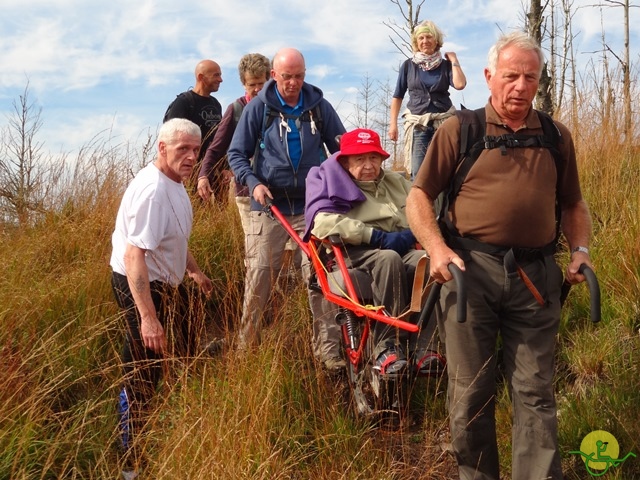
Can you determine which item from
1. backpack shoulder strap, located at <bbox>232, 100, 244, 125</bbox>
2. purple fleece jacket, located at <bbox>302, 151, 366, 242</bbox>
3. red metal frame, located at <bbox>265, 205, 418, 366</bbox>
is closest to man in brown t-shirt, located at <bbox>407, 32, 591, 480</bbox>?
red metal frame, located at <bbox>265, 205, 418, 366</bbox>

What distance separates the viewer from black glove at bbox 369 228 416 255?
172 inches

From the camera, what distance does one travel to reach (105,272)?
543 cm

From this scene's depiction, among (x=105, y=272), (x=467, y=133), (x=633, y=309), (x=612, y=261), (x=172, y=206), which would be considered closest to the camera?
(x=467, y=133)

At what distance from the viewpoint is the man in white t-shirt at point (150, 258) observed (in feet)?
11.8

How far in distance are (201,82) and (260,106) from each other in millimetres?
2050

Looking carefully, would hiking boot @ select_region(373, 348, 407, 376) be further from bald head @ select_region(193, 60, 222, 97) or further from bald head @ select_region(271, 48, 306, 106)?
bald head @ select_region(193, 60, 222, 97)

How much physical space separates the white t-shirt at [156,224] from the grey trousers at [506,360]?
4.87 ft

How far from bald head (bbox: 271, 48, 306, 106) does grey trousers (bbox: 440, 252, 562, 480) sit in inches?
93.8

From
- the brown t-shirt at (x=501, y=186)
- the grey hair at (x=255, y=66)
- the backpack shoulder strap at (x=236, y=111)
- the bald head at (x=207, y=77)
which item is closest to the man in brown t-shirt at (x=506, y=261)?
the brown t-shirt at (x=501, y=186)

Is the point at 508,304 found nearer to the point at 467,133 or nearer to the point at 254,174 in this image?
the point at 467,133

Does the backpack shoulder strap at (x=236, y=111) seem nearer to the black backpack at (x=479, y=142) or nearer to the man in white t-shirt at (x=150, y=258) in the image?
the man in white t-shirt at (x=150, y=258)

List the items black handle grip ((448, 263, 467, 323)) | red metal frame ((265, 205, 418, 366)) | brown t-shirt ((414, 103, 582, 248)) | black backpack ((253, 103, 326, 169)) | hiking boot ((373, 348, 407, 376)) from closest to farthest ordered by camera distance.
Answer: black handle grip ((448, 263, 467, 323)), brown t-shirt ((414, 103, 582, 248)), red metal frame ((265, 205, 418, 366)), hiking boot ((373, 348, 407, 376)), black backpack ((253, 103, 326, 169))

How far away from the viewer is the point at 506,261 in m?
3.11

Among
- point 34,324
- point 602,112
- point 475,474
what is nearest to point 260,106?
point 34,324
